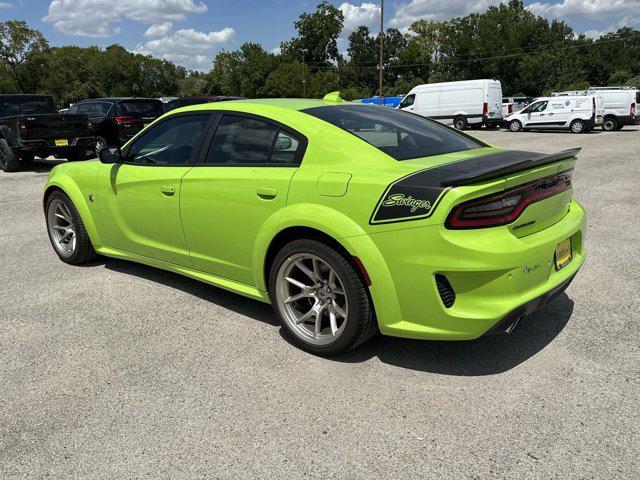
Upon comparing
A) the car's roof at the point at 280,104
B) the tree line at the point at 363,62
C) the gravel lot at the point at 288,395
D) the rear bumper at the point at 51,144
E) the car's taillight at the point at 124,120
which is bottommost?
the gravel lot at the point at 288,395

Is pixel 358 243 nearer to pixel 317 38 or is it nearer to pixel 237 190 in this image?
pixel 237 190

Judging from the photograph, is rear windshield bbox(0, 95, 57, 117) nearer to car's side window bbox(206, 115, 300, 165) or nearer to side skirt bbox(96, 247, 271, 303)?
side skirt bbox(96, 247, 271, 303)

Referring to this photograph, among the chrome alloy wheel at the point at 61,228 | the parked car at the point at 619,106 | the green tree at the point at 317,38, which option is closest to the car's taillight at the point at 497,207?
the chrome alloy wheel at the point at 61,228

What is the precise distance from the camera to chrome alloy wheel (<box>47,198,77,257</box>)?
5.07m

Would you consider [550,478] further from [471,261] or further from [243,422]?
[243,422]

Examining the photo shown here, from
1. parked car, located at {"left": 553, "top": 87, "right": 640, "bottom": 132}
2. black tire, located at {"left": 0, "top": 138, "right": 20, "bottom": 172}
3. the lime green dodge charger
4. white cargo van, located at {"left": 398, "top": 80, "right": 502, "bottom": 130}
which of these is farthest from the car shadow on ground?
white cargo van, located at {"left": 398, "top": 80, "right": 502, "bottom": 130}

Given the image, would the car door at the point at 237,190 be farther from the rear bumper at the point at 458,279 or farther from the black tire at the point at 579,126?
the black tire at the point at 579,126

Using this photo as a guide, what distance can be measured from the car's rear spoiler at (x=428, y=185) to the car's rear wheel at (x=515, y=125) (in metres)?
23.4

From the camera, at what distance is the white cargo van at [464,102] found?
2548 cm

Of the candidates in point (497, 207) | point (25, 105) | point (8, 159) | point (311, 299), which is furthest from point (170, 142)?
point (25, 105)

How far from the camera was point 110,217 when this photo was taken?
14.7 feet

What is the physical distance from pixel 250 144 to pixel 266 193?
479mm

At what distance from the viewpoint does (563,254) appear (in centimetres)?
311

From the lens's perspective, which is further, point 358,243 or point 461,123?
point 461,123
